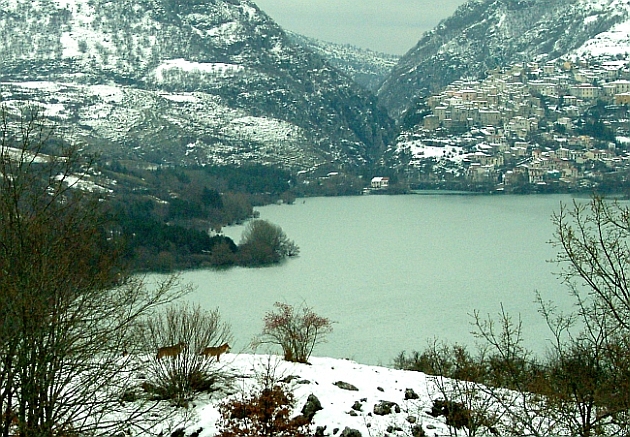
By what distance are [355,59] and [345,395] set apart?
16412cm

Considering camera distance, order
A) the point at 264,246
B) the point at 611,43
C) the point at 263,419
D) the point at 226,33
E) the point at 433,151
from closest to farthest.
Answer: the point at 263,419, the point at 264,246, the point at 433,151, the point at 611,43, the point at 226,33

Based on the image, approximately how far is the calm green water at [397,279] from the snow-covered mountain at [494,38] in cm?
6510

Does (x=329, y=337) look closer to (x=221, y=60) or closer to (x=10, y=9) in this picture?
(x=221, y=60)

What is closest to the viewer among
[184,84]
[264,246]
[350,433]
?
[350,433]

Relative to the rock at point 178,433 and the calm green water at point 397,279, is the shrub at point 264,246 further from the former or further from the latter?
the rock at point 178,433

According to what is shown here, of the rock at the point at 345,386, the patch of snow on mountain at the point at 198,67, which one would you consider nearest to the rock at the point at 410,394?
the rock at the point at 345,386

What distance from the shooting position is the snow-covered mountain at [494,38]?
348 feet

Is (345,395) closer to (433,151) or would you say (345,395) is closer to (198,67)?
(433,151)

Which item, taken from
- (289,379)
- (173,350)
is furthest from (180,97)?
(289,379)

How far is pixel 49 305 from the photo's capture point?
15.5 ft

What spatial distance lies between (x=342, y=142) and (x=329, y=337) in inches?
2760

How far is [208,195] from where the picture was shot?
152 feet

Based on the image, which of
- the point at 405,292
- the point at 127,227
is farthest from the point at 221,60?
the point at 405,292

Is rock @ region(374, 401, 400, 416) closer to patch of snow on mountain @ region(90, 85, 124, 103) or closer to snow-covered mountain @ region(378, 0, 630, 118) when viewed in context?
patch of snow on mountain @ region(90, 85, 124, 103)
